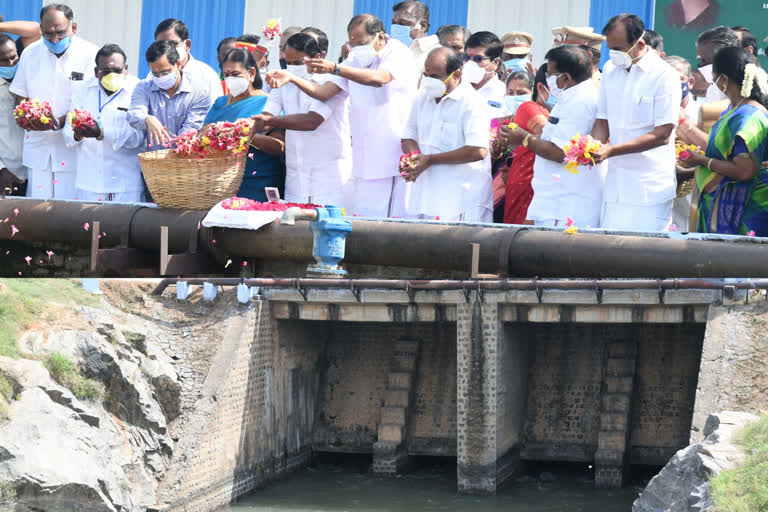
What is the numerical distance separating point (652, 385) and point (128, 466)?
15.2ft

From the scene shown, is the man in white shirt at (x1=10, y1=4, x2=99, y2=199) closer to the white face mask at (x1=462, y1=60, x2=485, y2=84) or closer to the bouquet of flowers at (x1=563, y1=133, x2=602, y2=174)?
the white face mask at (x1=462, y1=60, x2=485, y2=84)

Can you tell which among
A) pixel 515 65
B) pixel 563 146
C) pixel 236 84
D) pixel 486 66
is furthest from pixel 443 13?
pixel 563 146

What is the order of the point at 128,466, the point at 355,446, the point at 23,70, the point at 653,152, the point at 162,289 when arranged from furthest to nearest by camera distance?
the point at 23,70 < the point at 355,446 < the point at 162,289 < the point at 653,152 < the point at 128,466

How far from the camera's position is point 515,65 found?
12547 millimetres

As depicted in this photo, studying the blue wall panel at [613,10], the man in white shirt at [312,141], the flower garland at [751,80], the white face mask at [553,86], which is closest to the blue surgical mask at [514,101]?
the white face mask at [553,86]

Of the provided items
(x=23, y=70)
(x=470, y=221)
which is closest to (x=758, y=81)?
(x=470, y=221)

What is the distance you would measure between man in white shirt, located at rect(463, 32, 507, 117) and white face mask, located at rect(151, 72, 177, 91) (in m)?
2.78

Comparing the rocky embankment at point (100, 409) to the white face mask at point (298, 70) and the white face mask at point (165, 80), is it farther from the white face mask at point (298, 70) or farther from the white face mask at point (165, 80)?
the white face mask at point (298, 70)

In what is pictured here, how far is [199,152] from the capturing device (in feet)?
36.2

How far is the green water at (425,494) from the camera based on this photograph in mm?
10234

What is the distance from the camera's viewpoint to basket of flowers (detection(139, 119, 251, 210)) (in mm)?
10984

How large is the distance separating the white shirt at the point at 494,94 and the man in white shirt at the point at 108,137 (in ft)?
11.2

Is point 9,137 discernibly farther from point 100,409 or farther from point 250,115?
point 100,409

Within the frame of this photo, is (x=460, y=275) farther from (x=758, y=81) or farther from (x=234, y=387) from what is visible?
(x=758, y=81)
